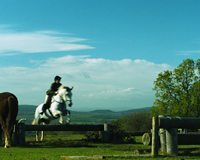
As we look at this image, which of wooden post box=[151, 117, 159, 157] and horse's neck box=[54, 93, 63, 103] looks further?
horse's neck box=[54, 93, 63, 103]

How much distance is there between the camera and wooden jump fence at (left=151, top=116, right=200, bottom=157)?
9.31 m

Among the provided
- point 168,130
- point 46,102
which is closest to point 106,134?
point 46,102

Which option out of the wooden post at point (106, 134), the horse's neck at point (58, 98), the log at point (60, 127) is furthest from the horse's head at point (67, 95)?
the wooden post at point (106, 134)

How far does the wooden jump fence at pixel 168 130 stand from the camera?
9312 mm

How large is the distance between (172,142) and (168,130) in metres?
0.40

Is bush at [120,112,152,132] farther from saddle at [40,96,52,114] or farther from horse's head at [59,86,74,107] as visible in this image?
horse's head at [59,86,74,107]

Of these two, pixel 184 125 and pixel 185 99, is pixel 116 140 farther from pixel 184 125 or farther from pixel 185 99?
pixel 185 99

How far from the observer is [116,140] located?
16.9 metres

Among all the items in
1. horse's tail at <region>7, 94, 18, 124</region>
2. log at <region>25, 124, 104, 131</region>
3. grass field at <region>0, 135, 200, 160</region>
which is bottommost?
grass field at <region>0, 135, 200, 160</region>

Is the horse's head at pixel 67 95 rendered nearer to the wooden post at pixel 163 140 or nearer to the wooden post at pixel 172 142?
the wooden post at pixel 163 140

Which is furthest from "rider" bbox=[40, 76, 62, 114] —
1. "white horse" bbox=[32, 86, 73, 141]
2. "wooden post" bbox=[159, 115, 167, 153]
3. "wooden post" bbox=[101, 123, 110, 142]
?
"wooden post" bbox=[159, 115, 167, 153]

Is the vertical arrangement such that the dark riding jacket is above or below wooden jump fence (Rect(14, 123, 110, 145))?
above

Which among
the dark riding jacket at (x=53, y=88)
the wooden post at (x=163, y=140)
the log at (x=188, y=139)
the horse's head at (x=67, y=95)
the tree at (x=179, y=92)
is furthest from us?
the tree at (x=179, y=92)

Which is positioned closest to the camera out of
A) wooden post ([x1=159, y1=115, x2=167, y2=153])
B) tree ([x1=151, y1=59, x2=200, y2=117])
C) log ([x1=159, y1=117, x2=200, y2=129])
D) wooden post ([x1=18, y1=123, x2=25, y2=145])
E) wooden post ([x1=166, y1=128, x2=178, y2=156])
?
log ([x1=159, y1=117, x2=200, y2=129])
